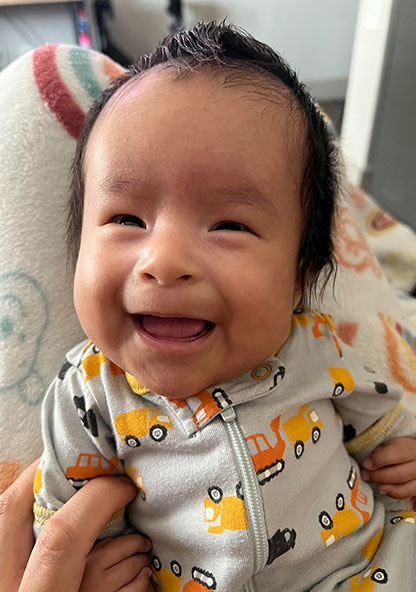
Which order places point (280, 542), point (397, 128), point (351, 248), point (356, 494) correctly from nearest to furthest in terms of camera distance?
point (280, 542)
point (356, 494)
point (351, 248)
point (397, 128)

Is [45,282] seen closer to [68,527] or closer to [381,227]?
[68,527]

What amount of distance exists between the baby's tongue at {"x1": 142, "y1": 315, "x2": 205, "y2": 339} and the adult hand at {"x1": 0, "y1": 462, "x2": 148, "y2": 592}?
0.22m

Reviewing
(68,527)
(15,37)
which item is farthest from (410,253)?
(15,37)

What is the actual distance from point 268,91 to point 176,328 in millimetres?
297

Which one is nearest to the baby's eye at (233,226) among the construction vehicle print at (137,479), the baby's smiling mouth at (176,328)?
the baby's smiling mouth at (176,328)

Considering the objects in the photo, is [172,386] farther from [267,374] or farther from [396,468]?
[396,468]

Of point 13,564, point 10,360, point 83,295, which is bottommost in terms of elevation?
point 13,564

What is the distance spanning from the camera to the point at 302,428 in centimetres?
70

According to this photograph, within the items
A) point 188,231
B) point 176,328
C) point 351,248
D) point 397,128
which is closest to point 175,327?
point 176,328

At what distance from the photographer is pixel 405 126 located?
6.30ft

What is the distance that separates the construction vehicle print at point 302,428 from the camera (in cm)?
69

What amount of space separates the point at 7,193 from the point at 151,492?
0.50 metres

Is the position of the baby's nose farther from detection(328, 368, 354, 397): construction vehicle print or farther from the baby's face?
detection(328, 368, 354, 397): construction vehicle print

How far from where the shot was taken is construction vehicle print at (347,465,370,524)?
2.38 feet
